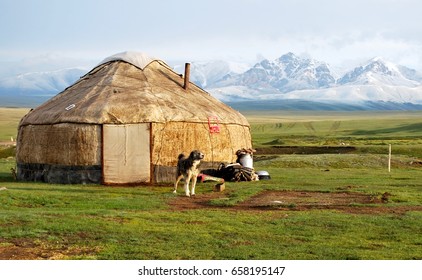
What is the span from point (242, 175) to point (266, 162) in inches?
462

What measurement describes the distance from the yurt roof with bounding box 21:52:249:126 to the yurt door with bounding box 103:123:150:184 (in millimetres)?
339

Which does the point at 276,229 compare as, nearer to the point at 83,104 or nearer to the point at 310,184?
the point at 310,184

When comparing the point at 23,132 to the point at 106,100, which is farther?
the point at 23,132

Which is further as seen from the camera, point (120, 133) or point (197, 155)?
→ point (120, 133)

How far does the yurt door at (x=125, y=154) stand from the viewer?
886 inches

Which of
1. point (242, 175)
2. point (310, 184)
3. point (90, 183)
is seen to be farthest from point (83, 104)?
point (310, 184)

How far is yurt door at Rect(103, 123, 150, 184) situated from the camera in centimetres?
2252

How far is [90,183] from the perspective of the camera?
74.0ft

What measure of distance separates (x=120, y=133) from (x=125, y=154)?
0.73 metres

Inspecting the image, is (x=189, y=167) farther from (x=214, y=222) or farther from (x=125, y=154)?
(x=214, y=222)

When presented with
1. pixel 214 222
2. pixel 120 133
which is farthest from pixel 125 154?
pixel 214 222

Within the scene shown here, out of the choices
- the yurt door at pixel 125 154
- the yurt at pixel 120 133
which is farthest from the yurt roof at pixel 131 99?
the yurt door at pixel 125 154

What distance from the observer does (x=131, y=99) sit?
23656 millimetres

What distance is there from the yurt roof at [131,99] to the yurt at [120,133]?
0.03 metres
